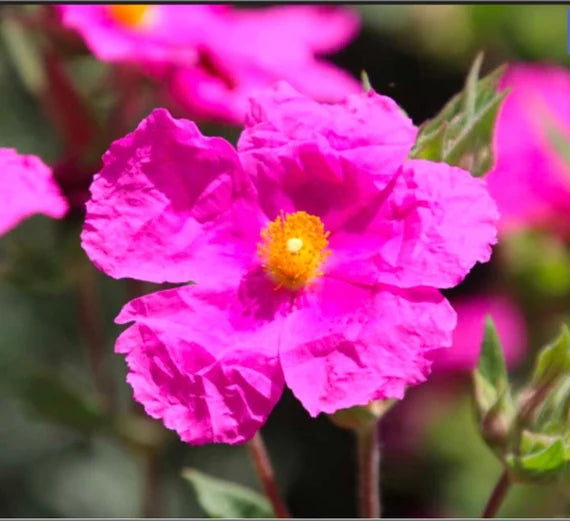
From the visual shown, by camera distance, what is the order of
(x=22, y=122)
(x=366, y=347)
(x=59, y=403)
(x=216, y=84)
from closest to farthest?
(x=366, y=347) → (x=216, y=84) → (x=59, y=403) → (x=22, y=122)

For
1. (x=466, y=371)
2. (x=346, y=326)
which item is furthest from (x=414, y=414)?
(x=346, y=326)

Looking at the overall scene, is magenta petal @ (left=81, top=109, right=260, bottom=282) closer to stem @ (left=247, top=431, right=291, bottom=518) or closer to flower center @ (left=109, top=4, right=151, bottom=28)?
stem @ (left=247, top=431, right=291, bottom=518)

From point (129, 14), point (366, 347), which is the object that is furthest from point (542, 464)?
point (129, 14)

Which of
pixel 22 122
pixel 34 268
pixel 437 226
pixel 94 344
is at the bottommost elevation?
pixel 22 122

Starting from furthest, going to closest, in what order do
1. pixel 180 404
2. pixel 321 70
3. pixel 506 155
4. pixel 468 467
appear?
pixel 468 467 < pixel 506 155 < pixel 321 70 < pixel 180 404

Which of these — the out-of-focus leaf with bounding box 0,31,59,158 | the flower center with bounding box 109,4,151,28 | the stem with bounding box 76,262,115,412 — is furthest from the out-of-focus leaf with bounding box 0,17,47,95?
the out-of-focus leaf with bounding box 0,31,59,158

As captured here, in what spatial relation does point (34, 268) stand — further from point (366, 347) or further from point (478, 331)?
point (478, 331)

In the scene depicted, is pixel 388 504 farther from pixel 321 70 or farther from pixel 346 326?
pixel 346 326
